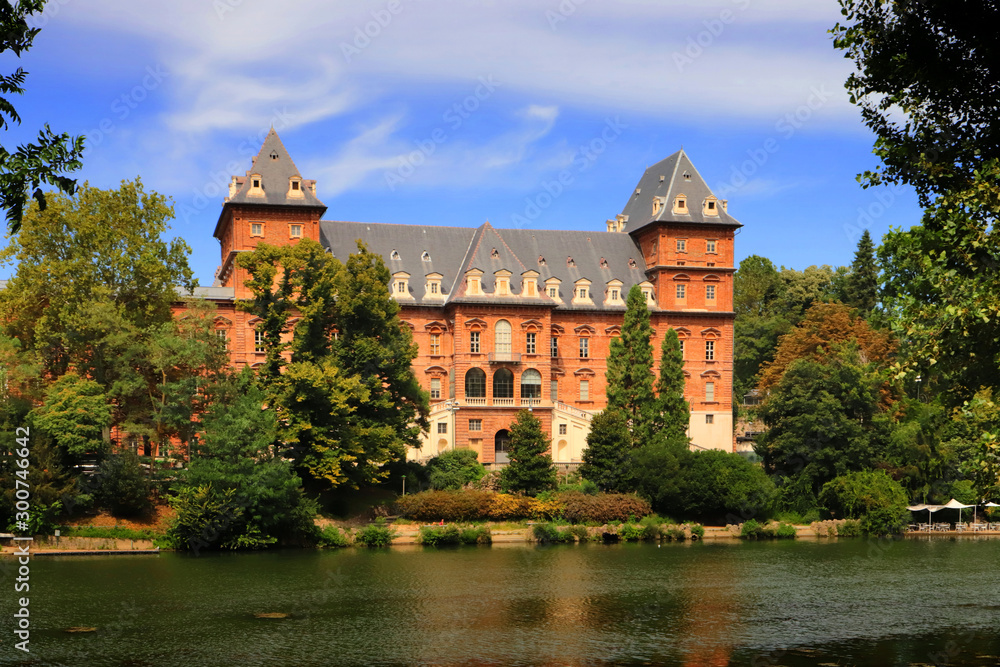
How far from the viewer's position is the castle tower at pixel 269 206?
6056cm

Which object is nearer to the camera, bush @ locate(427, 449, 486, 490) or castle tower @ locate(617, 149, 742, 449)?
bush @ locate(427, 449, 486, 490)

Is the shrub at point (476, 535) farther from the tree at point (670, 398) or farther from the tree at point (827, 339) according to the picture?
the tree at point (827, 339)

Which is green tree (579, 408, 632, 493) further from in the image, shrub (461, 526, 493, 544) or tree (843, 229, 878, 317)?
tree (843, 229, 878, 317)

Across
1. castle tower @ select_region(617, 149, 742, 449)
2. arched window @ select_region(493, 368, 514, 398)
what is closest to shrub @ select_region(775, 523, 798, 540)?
castle tower @ select_region(617, 149, 742, 449)

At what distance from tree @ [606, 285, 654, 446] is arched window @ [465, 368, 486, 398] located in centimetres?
769

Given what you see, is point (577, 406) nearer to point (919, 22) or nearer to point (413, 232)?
point (413, 232)

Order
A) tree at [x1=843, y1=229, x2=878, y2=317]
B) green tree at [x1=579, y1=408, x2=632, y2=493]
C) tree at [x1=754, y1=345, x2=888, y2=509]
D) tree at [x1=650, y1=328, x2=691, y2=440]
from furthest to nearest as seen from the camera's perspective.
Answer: tree at [x1=843, y1=229, x2=878, y2=317] < tree at [x1=650, y1=328, x2=691, y2=440] < tree at [x1=754, y1=345, x2=888, y2=509] < green tree at [x1=579, y1=408, x2=632, y2=493]

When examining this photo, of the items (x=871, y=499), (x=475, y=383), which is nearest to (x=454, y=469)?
(x=475, y=383)

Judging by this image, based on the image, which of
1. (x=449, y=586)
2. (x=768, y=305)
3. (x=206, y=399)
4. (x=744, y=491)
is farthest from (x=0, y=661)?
(x=768, y=305)

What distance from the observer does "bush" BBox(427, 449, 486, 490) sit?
5153 centimetres

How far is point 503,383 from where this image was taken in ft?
202

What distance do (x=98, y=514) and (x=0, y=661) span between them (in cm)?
2095

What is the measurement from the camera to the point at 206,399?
45.8m

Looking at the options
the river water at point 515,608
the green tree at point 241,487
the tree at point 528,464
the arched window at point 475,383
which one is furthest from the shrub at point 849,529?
the green tree at point 241,487
